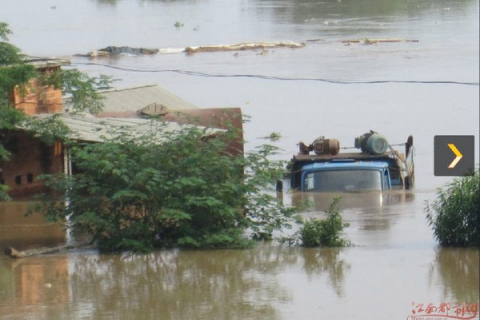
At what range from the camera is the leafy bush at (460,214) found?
11.4 meters

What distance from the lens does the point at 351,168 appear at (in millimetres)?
17781

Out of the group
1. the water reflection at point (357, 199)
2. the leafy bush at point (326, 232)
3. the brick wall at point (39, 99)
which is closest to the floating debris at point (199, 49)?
the water reflection at point (357, 199)

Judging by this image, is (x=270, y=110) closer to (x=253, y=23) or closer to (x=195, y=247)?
(x=195, y=247)

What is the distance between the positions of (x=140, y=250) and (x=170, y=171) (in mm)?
1065

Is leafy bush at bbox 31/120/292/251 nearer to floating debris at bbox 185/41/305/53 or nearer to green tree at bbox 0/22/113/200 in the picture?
green tree at bbox 0/22/113/200

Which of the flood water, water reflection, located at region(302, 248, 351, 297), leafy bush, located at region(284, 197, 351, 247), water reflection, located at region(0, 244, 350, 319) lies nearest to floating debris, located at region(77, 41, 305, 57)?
the flood water

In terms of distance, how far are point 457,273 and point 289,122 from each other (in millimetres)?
20102

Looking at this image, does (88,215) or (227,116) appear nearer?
(88,215)

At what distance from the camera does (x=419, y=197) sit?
1805 cm

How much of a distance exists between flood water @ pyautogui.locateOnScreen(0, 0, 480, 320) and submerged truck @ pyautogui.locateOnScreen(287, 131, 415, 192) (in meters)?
0.52

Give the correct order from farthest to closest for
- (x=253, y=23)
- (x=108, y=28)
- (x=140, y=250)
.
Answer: (x=108, y=28) < (x=253, y=23) < (x=140, y=250)

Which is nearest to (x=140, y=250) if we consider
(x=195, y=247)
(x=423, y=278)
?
(x=195, y=247)

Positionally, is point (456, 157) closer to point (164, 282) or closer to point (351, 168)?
point (164, 282)

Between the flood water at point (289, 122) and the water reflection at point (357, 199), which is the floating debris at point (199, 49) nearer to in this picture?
the flood water at point (289, 122)
